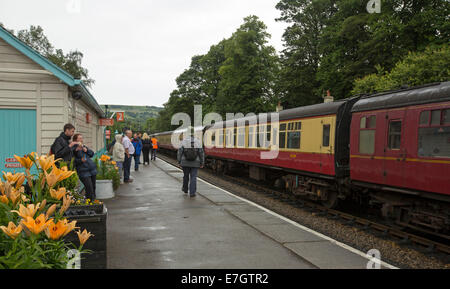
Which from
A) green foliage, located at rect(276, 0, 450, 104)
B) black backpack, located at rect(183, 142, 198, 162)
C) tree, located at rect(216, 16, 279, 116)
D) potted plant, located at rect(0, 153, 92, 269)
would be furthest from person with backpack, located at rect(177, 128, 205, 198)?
tree, located at rect(216, 16, 279, 116)

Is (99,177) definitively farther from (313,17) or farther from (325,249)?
(313,17)

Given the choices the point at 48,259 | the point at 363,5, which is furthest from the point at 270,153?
the point at 363,5

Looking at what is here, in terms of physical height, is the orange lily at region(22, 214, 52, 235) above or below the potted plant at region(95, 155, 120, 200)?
above

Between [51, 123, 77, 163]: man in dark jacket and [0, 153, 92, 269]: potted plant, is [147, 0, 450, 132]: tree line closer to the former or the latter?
[51, 123, 77, 163]: man in dark jacket

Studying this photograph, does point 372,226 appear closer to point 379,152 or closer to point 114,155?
point 379,152

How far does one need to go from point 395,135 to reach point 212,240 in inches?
180

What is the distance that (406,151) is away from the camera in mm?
7301

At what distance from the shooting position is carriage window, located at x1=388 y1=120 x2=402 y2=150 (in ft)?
25.0

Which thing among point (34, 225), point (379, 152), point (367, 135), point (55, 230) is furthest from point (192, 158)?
point (34, 225)

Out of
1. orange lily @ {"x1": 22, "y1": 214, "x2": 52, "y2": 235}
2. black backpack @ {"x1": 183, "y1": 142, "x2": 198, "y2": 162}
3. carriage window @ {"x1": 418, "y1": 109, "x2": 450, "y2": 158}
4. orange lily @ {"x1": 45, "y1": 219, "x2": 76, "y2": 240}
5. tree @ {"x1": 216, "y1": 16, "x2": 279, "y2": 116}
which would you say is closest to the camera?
orange lily @ {"x1": 22, "y1": 214, "x2": 52, "y2": 235}

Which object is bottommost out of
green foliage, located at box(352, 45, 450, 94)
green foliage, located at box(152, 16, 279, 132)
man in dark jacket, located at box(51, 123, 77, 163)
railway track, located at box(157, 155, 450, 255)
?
railway track, located at box(157, 155, 450, 255)

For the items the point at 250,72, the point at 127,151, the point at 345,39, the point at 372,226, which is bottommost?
the point at 372,226

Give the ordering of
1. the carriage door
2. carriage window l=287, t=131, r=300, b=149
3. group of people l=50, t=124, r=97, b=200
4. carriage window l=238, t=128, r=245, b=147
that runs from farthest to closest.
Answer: carriage window l=238, t=128, r=245, b=147 → carriage window l=287, t=131, r=300, b=149 → the carriage door → group of people l=50, t=124, r=97, b=200

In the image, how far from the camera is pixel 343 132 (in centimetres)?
967
